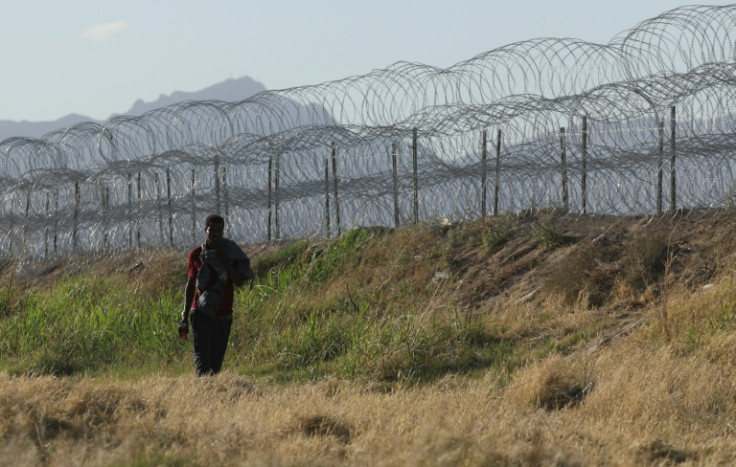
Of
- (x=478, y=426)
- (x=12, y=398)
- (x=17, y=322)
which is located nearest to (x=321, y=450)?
(x=478, y=426)

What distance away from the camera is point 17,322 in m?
14.2

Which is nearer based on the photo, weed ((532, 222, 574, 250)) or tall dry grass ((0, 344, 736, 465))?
tall dry grass ((0, 344, 736, 465))

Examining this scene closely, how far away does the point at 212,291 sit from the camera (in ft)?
30.5

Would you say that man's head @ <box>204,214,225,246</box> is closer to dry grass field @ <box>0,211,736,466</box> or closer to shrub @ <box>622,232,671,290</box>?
dry grass field @ <box>0,211,736,466</box>

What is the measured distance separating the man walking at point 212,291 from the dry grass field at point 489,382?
377mm

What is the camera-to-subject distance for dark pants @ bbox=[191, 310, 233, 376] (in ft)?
30.7

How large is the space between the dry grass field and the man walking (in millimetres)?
377

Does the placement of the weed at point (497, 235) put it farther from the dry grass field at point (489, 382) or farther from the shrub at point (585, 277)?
the shrub at point (585, 277)

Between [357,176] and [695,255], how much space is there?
628 centimetres

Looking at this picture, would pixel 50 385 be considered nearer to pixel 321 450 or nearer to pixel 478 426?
pixel 321 450

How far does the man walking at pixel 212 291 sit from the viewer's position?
365 inches

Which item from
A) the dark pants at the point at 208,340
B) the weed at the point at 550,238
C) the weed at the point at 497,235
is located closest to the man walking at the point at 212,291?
the dark pants at the point at 208,340

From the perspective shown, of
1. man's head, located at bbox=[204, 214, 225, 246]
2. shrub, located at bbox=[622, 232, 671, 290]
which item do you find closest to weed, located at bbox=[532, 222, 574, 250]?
shrub, located at bbox=[622, 232, 671, 290]

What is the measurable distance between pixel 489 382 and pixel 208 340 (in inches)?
87.8
